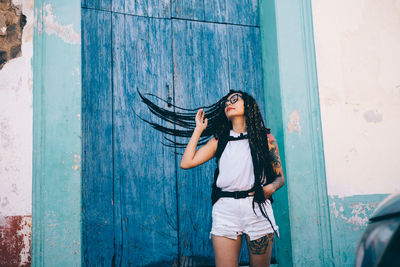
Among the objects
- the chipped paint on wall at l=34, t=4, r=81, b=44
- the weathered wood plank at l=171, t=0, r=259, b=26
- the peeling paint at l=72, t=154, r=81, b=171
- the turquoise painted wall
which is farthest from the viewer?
the weathered wood plank at l=171, t=0, r=259, b=26

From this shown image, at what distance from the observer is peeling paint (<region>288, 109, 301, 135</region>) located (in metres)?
3.55

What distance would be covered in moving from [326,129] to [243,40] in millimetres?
1338

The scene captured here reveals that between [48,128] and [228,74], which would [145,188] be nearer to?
[48,128]

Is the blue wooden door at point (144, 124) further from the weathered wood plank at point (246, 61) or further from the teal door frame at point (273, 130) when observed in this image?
the teal door frame at point (273, 130)

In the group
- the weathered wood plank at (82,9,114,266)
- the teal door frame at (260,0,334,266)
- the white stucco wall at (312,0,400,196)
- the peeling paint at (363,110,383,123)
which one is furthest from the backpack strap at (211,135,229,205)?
the peeling paint at (363,110,383,123)

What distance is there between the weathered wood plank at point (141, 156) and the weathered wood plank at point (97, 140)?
76 millimetres

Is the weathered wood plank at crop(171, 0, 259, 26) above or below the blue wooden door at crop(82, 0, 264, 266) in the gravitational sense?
above

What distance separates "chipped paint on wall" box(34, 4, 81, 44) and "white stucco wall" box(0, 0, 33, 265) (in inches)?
4.5

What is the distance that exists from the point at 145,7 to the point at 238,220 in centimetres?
242

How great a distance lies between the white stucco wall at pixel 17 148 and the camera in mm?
2703

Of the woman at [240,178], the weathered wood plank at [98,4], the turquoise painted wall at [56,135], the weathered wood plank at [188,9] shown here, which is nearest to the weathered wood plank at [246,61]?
the weathered wood plank at [188,9]

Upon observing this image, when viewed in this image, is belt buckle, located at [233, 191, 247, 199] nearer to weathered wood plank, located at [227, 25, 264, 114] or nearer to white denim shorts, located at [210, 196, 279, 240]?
white denim shorts, located at [210, 196, 279, 240]

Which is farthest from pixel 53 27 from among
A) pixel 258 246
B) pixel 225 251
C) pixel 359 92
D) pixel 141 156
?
pixel 359 92

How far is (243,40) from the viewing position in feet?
13.1
